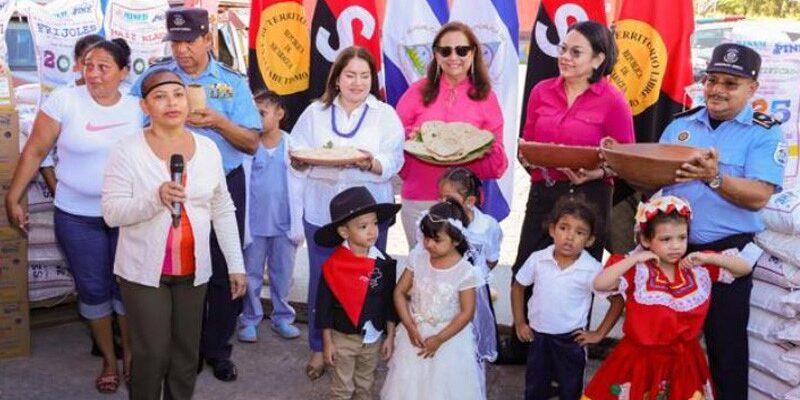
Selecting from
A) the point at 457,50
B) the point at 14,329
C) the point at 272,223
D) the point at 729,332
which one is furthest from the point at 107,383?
the point at 729,332

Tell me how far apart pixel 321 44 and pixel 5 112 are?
2007mm

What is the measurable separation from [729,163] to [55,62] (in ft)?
14.2

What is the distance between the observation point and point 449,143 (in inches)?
166

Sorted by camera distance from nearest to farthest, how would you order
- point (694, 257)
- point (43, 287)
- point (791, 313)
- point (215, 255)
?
point (694, 257) < point (791, 313) < point (215, 255) < point (43, 287)

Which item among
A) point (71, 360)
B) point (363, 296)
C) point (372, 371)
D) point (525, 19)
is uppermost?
point (525, 19)

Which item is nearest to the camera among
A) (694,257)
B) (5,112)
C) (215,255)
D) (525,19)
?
(694,257)

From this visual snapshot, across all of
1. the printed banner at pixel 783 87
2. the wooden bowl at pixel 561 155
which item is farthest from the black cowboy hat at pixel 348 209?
the printed banner at pixel 783 87

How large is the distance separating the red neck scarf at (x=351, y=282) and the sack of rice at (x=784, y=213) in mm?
1943

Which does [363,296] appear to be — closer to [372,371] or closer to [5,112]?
[372,371]

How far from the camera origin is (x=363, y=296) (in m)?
3.95

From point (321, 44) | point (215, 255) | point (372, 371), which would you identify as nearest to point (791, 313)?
point (372, 371)

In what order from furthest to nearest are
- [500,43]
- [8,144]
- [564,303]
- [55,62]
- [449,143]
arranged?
[55,62] → [500,43] → [8,144] → [449,143] → [564,303]

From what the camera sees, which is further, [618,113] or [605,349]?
[605,349]

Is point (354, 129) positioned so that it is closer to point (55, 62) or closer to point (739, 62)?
point (739, 62)
